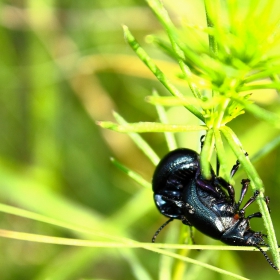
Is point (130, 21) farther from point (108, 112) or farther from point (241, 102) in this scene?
point (241, 102)

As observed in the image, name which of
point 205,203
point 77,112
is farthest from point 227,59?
point 77,112

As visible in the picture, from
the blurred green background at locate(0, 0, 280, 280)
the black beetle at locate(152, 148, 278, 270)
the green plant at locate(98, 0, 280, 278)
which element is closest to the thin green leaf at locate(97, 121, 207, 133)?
the green plant at locate(98, 0, 280, 278)

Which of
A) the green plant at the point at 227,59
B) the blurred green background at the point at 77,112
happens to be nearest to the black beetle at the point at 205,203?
the green plant at the point at 227,59

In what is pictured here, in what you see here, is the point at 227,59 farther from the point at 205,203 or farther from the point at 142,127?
the point at 205,203

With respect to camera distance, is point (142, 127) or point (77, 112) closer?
point (142, 127)

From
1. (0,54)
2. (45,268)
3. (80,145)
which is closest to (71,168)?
(80,145)

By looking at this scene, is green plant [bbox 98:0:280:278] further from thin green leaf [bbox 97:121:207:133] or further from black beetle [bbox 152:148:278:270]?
black beetle [bbox 152:148:278:270]

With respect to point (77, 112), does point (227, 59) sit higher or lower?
lower

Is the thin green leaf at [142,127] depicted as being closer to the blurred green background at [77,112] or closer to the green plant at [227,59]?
the green plant at [227,59]
